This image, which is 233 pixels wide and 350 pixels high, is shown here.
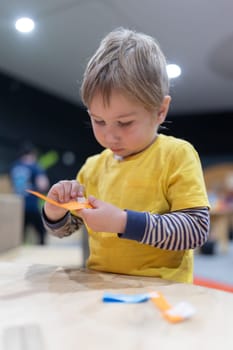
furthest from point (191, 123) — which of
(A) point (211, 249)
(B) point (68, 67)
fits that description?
(B) point (68, 67)

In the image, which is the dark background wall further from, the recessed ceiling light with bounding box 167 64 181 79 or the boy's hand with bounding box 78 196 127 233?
the boy's hand with bounding box 78 196 127 233

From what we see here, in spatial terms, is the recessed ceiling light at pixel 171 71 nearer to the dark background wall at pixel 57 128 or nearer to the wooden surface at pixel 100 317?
the wooden surface at pixel 100 317

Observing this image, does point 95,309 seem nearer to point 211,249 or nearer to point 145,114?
point 145,114

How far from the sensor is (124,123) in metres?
0.54

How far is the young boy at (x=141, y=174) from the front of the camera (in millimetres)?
507

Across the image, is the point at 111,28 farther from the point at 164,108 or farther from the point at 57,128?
the point at 57,128

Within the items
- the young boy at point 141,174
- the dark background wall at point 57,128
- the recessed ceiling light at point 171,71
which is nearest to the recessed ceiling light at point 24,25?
the dark background wall at point 57,128

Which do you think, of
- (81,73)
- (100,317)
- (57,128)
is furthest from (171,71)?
(57,128)

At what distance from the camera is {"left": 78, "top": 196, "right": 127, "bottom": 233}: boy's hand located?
45 cm

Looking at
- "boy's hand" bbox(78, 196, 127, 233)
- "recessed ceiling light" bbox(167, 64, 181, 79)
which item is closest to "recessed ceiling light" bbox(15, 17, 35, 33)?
"recessed ceiling light" bbox(167, 64, 181, 79)

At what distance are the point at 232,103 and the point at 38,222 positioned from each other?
2380mm

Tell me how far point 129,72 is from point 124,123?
0.07 meters

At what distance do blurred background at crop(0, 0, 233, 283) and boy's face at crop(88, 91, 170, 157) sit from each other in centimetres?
10

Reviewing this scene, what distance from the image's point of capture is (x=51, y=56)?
278 centimetres
